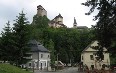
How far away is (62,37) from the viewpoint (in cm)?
12769

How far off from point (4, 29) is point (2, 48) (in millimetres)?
8236

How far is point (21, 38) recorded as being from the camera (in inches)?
1993

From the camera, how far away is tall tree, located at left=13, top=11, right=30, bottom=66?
50062mm

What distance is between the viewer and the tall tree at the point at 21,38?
1971 inches

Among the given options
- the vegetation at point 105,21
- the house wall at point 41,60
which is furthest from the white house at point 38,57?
the vegetation at point 105,21

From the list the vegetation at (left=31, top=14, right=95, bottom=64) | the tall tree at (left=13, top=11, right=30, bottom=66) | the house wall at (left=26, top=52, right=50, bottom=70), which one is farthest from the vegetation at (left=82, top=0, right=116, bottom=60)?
the vegetation at (left=31, top=14, right=95, bottom=64)

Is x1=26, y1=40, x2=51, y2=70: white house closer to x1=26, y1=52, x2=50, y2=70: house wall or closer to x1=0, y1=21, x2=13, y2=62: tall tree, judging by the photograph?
x1=26, y1=52, x2=50, y2=70: house wall

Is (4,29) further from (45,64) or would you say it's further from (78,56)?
(78,56)

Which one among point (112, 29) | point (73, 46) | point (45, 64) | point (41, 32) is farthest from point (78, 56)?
point (112, 29)

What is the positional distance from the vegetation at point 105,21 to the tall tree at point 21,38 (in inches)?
1045

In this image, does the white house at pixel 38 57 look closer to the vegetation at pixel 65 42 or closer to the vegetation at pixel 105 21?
the vegetation at pixel 65 42

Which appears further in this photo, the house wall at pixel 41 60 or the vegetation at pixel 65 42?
the vegetation at pixel 65 42

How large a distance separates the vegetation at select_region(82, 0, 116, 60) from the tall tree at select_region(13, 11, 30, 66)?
2654 centimetres

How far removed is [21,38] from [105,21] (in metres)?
28.9
